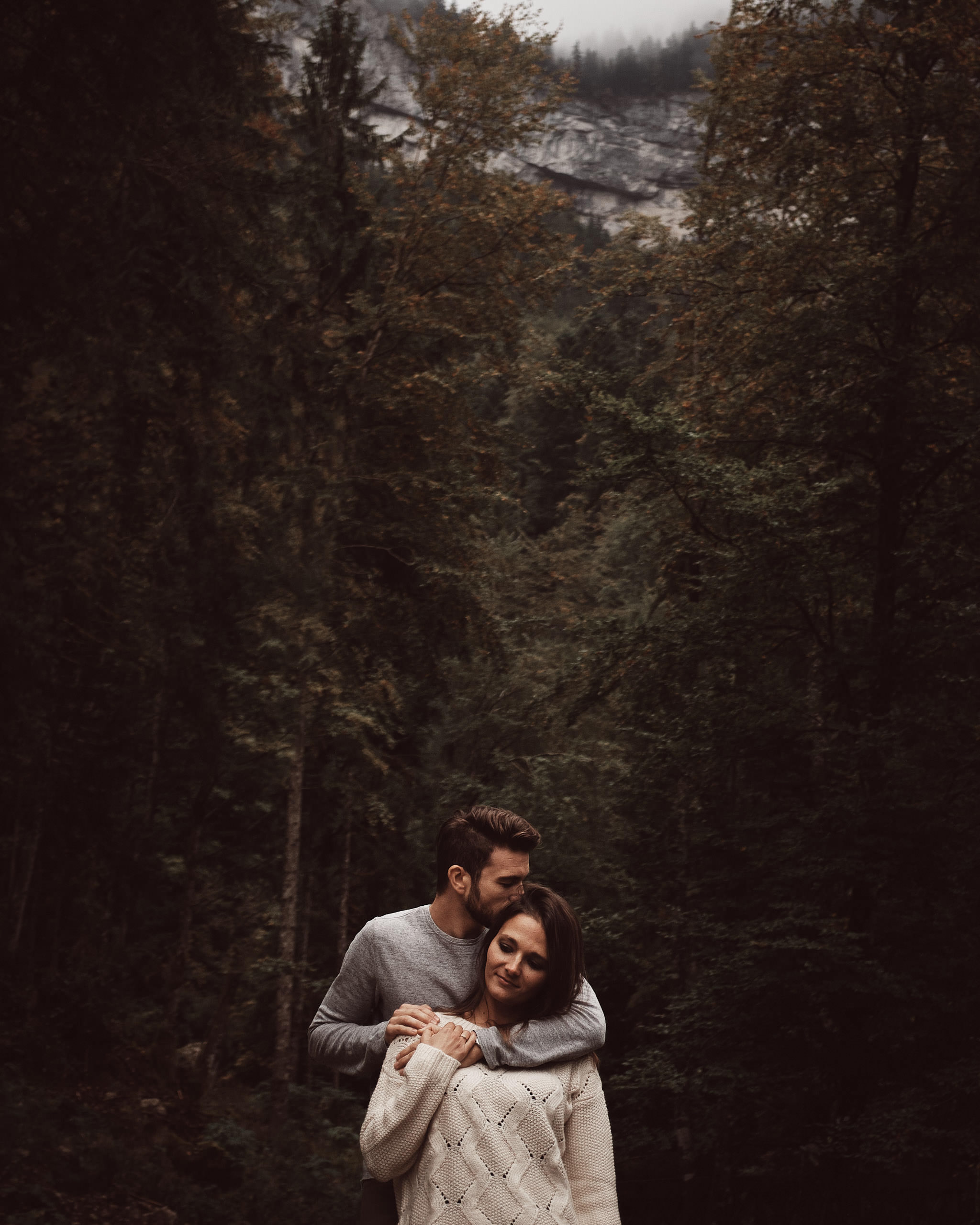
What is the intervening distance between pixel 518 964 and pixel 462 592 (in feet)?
43.0

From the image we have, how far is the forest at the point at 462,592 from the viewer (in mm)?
8797

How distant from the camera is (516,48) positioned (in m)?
15.8

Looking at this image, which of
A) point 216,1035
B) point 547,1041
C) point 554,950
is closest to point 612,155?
point 216,1035

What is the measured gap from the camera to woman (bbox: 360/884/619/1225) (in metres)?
2.05

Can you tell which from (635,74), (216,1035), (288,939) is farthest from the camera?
(635,74)

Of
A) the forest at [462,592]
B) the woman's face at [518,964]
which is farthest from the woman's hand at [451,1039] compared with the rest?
the forest at [462,592]

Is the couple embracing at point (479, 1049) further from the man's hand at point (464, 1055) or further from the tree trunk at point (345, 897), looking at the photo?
the tree trunk at point (345, 897)

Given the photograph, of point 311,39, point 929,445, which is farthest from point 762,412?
point 311,39

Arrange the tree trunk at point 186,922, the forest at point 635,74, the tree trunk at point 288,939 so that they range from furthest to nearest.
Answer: the forest at point 635,74, the tree trunk at point 186,922, the tree trunk at point 288,939

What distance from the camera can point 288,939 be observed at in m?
13.0

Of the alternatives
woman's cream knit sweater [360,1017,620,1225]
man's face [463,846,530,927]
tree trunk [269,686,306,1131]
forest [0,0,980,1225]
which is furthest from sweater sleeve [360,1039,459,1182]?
tree trunk [269,686,306,1131]

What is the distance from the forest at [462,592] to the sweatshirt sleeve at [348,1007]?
6049 mm

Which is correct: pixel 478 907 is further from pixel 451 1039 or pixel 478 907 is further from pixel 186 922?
pixel 186 922

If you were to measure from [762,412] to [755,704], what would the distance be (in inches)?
155
